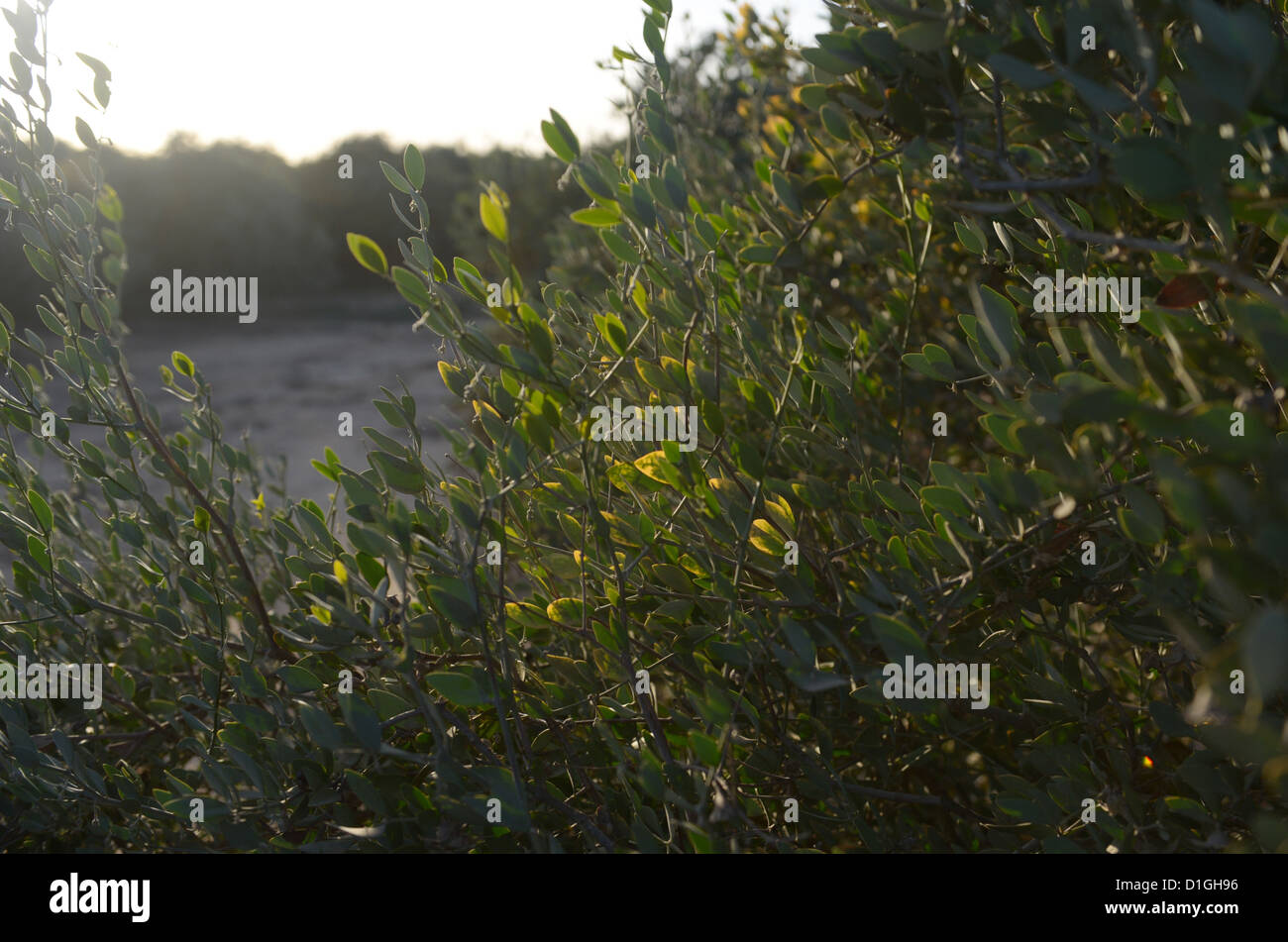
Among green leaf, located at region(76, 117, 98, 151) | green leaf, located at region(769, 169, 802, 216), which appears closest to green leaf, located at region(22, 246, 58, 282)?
green leaf, located at region(76, 117, 98, 151)

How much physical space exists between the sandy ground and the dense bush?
3440 mm

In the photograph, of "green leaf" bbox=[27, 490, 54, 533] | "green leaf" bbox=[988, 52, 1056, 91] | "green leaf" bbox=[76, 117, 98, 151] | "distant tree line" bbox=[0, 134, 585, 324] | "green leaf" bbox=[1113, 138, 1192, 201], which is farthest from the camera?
"distant tree line" bbox=[0, 134, 585, 324]

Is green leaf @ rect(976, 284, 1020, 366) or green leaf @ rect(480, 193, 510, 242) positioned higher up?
green leaf @ rect(480, 193, 510, 242)

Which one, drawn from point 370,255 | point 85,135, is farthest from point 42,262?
point 370,255

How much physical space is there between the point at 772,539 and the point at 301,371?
32.4 ft

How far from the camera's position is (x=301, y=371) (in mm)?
10062

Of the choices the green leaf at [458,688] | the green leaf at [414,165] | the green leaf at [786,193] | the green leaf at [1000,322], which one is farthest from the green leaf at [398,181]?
the green leaf at [1000,322]

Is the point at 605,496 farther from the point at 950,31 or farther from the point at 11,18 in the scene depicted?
the point at 11,18

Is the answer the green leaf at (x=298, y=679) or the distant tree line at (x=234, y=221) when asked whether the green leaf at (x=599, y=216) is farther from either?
the distant tree line at (x=234, y=221)

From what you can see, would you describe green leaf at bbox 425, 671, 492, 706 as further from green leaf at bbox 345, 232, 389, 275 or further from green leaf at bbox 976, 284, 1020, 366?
green leaf at bbox 976, 284, 1020, 366

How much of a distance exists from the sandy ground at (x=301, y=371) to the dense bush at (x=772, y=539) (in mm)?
3440

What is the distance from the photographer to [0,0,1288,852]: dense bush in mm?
825

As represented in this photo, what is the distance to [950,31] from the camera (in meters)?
0.87
